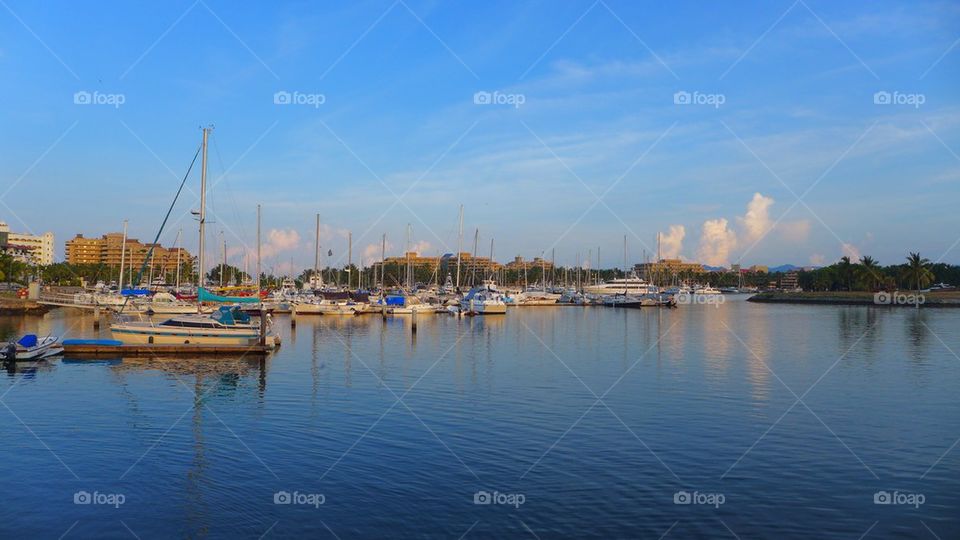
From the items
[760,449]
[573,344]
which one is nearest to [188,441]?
[760,449]

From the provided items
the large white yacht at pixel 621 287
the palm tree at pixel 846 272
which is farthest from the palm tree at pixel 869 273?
the large white yacht at pixel 621 287

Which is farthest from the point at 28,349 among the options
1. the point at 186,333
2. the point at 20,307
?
the point at 20,307

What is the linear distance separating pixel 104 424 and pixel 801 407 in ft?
80.3

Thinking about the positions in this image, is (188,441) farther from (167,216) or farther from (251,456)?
(167,216)

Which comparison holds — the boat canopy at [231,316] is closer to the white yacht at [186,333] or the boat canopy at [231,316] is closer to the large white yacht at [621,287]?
the white yacht at [186,333]
